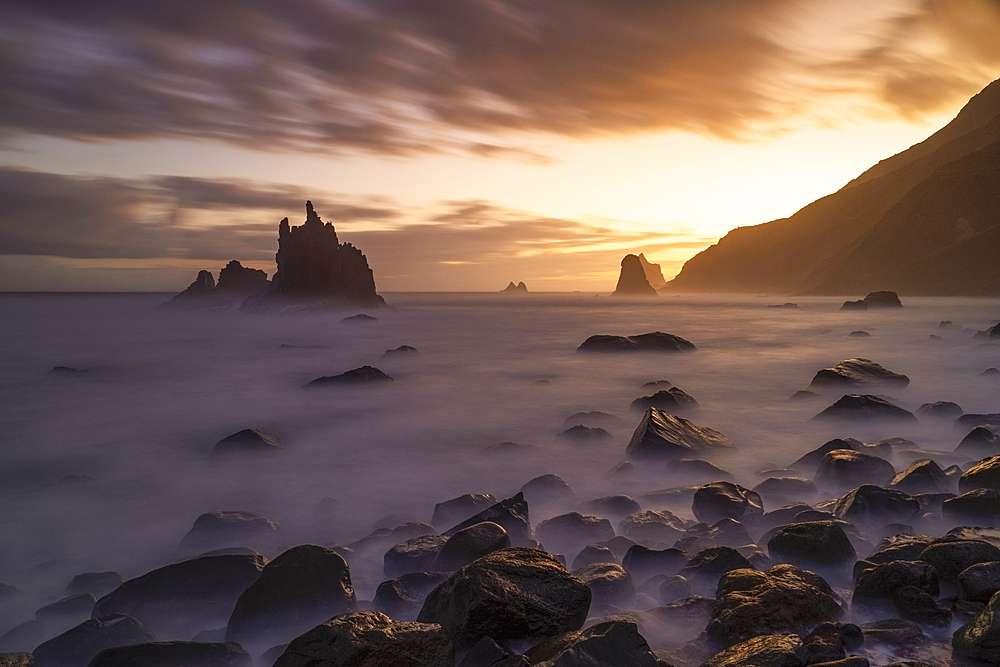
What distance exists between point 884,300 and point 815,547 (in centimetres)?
8483

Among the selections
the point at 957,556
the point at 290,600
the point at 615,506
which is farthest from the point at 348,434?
the point at 957,556

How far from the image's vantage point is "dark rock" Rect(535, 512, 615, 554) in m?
5.81

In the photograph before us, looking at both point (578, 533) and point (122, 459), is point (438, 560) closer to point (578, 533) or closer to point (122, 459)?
point (578, 533)

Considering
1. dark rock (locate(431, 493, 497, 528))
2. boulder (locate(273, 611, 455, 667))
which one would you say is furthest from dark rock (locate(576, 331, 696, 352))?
boulder (locate(273, 611, 455, 667))

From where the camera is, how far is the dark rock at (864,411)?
10883 mm

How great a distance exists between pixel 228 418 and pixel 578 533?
40.4 feet

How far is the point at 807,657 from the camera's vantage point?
10.2ft

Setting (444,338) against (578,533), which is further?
(444,338)

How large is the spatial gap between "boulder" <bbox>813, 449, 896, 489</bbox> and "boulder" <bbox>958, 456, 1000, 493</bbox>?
816 millimetres

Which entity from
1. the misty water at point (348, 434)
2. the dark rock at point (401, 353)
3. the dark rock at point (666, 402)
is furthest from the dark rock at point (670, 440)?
the dark rock at point (401, 353)

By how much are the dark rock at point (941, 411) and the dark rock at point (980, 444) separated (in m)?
2.65

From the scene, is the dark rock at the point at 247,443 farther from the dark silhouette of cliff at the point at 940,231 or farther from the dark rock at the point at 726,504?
the dark silhouette of cliff at the point at 940,231

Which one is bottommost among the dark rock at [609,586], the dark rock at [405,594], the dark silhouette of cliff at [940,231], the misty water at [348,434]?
the misty water at [348,434]

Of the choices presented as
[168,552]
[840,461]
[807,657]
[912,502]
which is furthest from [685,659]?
[168,552]
